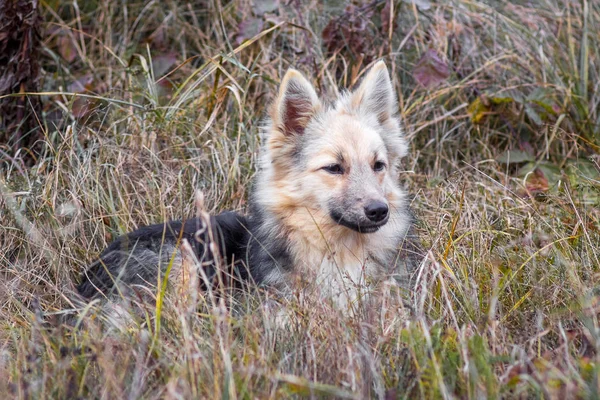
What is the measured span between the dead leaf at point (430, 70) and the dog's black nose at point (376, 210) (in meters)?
1.93

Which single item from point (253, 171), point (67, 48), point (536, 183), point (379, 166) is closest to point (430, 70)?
point (536, 183)

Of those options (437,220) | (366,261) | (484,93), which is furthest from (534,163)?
(366,261)

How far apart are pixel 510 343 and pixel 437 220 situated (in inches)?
61.2

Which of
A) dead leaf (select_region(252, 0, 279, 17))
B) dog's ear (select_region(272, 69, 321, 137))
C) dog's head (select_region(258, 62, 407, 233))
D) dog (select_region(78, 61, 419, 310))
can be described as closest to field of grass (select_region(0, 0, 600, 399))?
dead leaf (select_region(252, 0, 279, 17))

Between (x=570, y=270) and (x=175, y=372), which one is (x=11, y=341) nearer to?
(x=175, y=372)

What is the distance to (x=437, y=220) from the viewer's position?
441cm

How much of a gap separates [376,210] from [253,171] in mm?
1560

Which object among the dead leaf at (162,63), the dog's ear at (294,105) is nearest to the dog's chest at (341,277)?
the dog's ear at (294,105)

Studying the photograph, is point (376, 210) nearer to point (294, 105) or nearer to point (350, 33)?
point (294, 105)

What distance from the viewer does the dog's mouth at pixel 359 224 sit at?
374cm

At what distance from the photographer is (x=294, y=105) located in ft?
13.6

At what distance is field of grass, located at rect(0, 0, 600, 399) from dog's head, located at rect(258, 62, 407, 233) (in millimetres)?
447

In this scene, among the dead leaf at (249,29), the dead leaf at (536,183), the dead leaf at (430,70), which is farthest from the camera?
the dead leaf at (249,29)

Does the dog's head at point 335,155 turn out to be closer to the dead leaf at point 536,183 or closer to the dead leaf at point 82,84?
the dead leaf at point 536,183
